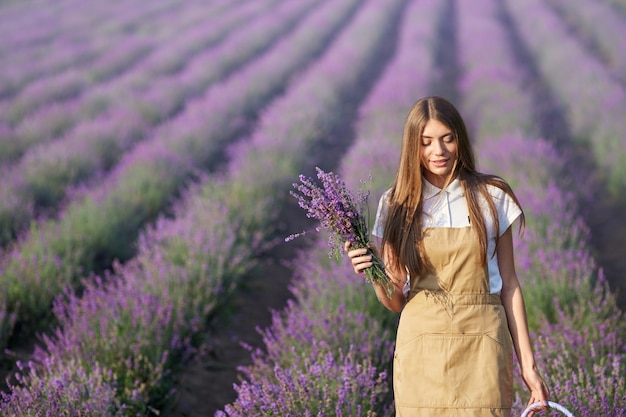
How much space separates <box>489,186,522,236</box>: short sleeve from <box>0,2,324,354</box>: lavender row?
9.03 feet

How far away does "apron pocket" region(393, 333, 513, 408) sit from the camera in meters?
1.74

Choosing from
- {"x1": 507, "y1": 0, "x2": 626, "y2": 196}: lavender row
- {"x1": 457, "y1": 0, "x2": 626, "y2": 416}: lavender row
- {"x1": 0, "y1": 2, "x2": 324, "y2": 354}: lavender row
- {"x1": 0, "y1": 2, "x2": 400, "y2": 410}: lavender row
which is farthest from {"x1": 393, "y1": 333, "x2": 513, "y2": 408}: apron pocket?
{"x1": 507, "y1": 0, "x2": 626, "y2": 196}: lavender row

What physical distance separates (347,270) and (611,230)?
8.60 ft

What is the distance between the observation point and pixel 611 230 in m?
5.43

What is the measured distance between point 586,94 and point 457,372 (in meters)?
7.72

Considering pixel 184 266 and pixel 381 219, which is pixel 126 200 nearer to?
pixel 184 266

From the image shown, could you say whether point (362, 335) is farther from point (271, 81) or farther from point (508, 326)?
point (271, 81)

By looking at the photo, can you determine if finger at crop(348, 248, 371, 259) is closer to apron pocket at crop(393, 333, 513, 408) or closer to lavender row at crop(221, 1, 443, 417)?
apron pocket at crop(393, 333, 513, 408)

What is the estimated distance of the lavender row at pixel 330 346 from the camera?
247 centimetres

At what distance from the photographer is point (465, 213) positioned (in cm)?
188

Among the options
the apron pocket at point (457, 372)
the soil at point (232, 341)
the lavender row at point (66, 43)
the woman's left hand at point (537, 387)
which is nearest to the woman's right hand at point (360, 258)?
the apron pocket at point (457, 372)

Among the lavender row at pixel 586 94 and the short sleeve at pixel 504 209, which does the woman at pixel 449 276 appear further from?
the lavender row at pixel 586 94

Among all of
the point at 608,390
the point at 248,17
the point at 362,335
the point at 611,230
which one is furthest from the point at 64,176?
the point at 248,17

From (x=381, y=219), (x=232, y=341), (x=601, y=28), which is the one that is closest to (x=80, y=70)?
(x=232, y=341)
